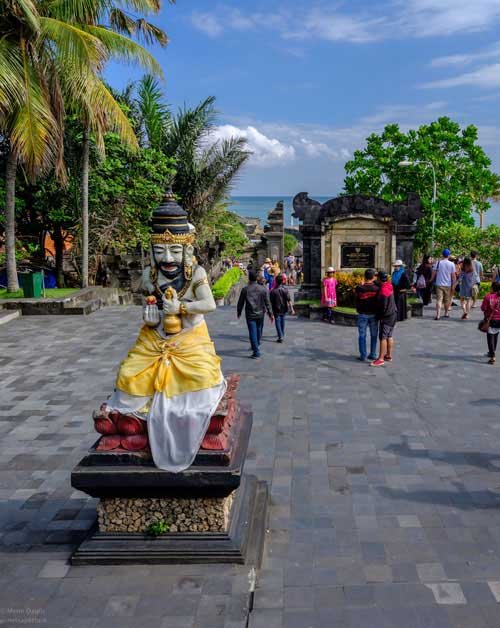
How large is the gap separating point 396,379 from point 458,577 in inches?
223

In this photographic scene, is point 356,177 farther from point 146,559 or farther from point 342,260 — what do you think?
point 146,559

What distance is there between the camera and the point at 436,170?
2961 cm

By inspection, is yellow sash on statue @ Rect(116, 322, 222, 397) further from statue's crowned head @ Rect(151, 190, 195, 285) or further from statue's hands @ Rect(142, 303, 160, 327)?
statue's crowned head @ Rect(151, 190, 195, 285)

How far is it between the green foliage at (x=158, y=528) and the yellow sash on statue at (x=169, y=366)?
1014 millimetres

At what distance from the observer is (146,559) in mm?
4555

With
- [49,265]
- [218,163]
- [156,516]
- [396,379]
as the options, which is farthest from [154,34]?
[156,516]

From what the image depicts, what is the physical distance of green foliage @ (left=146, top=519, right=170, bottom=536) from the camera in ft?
15.3

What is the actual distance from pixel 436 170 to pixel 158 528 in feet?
92.9

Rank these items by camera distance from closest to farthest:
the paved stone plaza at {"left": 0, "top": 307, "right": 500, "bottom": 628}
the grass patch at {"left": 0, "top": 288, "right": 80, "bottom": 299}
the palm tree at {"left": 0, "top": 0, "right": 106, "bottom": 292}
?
the paved stone plaza at {"left": 0, "top": 307, "right": 500, "bottom": 628}, the palm tree at {"left": 0, "top": 0, "right": 106, "bottom": 292}, the grass patch at {"left": 0, "top": 288, "right": 80, "bottom": 299}

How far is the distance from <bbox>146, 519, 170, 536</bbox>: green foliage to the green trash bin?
1296 centimetres

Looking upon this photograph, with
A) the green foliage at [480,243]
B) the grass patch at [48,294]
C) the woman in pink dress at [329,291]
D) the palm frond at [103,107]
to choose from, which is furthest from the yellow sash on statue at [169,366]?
the green foliage at [480,243]

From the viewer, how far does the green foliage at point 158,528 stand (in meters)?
4.67

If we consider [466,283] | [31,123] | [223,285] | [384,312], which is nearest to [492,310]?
[384,312]

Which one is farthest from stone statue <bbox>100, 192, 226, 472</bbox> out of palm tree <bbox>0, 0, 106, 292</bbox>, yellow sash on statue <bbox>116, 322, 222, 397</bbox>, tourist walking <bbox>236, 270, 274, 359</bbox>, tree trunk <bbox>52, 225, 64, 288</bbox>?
tree trunk <bbox>52, 225, 64, 288</bbox>
